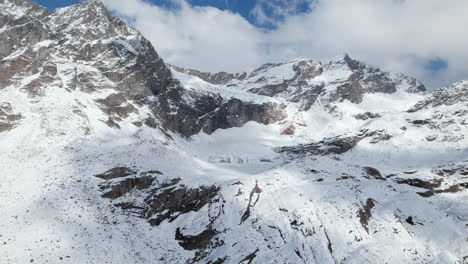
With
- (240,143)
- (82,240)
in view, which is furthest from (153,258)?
(240,143)

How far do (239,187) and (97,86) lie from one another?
6033cm

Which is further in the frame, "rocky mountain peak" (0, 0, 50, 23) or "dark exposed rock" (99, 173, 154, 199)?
"rocky mountain peak" (0, 0, 50, 23)

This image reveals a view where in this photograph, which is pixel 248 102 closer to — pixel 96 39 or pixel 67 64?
pixel 96 39


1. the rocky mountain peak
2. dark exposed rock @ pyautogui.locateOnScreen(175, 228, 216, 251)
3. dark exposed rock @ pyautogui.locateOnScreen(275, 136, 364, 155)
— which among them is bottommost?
dark exposed rock @ pyautogui.locateOnScreen(275, 136, 364, 155)

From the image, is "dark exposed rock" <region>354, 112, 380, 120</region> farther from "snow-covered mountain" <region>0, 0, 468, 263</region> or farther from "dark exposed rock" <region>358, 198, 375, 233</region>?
"dark exposed rock" <region>358, 198, 375, 233</region>

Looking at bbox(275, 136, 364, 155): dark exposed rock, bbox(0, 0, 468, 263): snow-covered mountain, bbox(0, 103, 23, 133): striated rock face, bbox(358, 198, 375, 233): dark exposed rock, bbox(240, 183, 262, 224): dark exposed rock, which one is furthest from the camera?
bbox(275, 136, 364, 155): dark exposed rock

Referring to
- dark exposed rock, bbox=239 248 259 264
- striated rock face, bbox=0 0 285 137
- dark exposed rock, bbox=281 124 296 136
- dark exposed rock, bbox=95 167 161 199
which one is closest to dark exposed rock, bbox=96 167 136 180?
dark exposed rock, bbox=95 167 161 199

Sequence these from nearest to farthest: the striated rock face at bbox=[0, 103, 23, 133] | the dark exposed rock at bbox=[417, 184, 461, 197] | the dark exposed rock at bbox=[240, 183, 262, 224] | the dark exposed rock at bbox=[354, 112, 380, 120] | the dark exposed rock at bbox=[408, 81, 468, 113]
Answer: the dark exposed rock at bbox=[240, 183, 262, 224], the dark exposed rock at bbox=[417, 184, 461, 197], the striated rock face at bbox=[0, 103, 23, 133], the dark exposed rock at bbox=[408, 81, 468, 113], the dark exposed rock at bbox=[354, 112, 380, 120]

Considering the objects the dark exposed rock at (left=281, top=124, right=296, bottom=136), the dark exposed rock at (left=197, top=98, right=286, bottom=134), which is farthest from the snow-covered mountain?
the dark exposed rock at (left=281, top=124, right=296, bottom=136)

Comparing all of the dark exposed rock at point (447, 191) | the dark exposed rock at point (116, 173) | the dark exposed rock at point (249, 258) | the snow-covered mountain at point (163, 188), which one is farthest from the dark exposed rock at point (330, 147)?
the dark exposed rock at point (249, 258)

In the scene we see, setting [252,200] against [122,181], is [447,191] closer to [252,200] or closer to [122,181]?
[252,200]

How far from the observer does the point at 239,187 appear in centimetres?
5241

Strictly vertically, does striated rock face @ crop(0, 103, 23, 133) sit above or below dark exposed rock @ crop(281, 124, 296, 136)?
above

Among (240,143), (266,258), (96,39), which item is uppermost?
(96,39)
